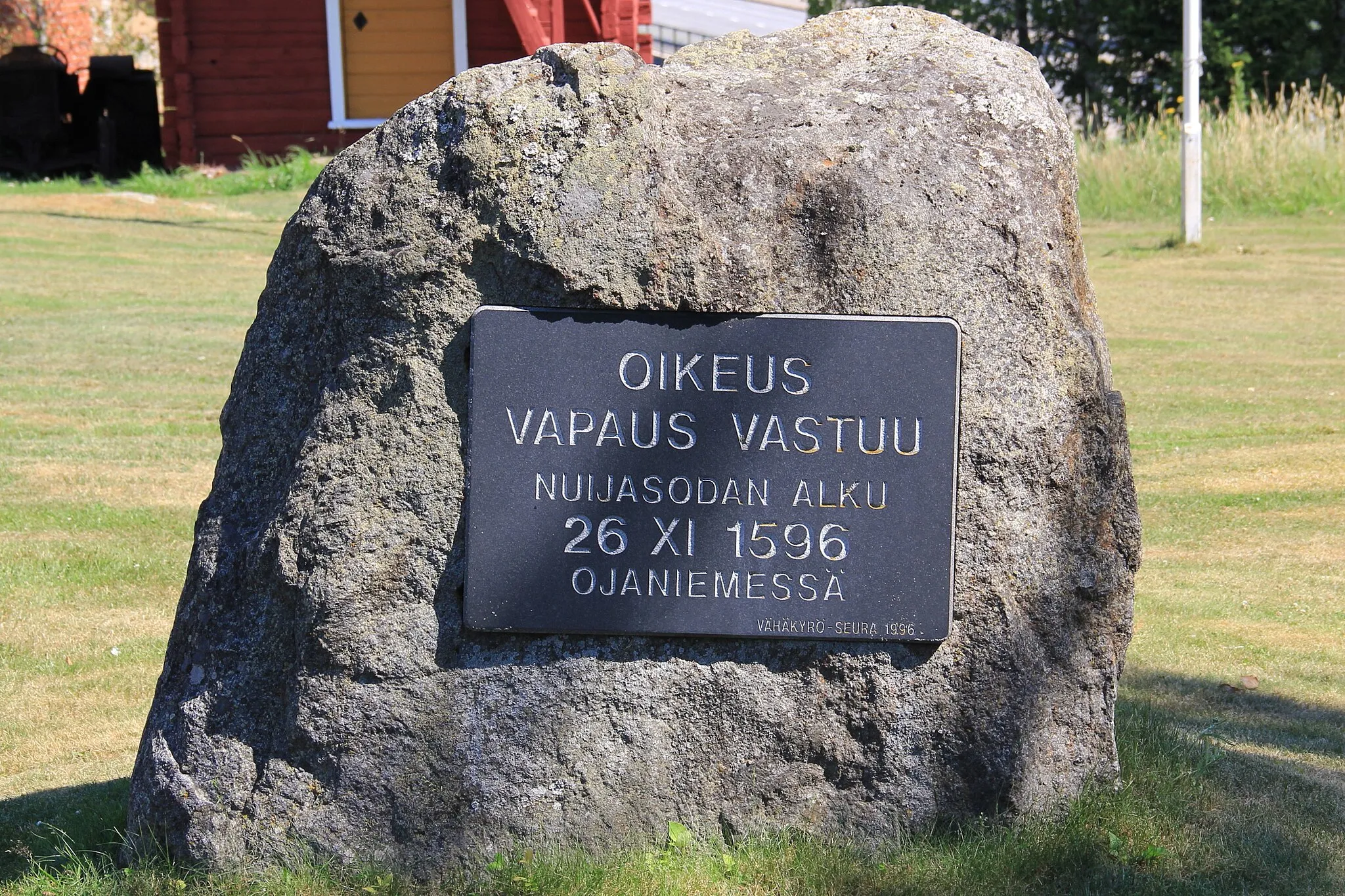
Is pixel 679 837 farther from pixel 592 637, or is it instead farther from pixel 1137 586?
pixel 1137 586

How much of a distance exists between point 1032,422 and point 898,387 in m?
0.31

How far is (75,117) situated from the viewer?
20375 millimetres

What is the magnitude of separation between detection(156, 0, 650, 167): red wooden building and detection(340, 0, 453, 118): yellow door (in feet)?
0.04

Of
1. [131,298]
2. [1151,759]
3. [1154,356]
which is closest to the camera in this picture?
[1151,759]

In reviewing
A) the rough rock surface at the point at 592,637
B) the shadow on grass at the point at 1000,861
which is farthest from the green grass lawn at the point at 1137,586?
the rough rock surface at the point at 592,637

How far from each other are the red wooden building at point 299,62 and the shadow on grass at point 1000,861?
1658 centimetres

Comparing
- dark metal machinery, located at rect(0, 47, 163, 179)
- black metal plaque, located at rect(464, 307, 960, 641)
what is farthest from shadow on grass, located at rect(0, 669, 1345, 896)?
dark metal machinery, located at rect(0, 47, 163, 179)

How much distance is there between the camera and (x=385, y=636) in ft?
10.6

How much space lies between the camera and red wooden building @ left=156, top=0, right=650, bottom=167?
19.1 m

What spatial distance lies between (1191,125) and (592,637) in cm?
1195

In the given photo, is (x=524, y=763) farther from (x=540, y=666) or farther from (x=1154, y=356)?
(x=1154, y=356)

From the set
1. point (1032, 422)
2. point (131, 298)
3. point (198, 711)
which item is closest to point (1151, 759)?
point (1032, 422)

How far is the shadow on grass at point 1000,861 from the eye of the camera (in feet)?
10.5

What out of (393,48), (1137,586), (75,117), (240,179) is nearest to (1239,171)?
(393,48)
